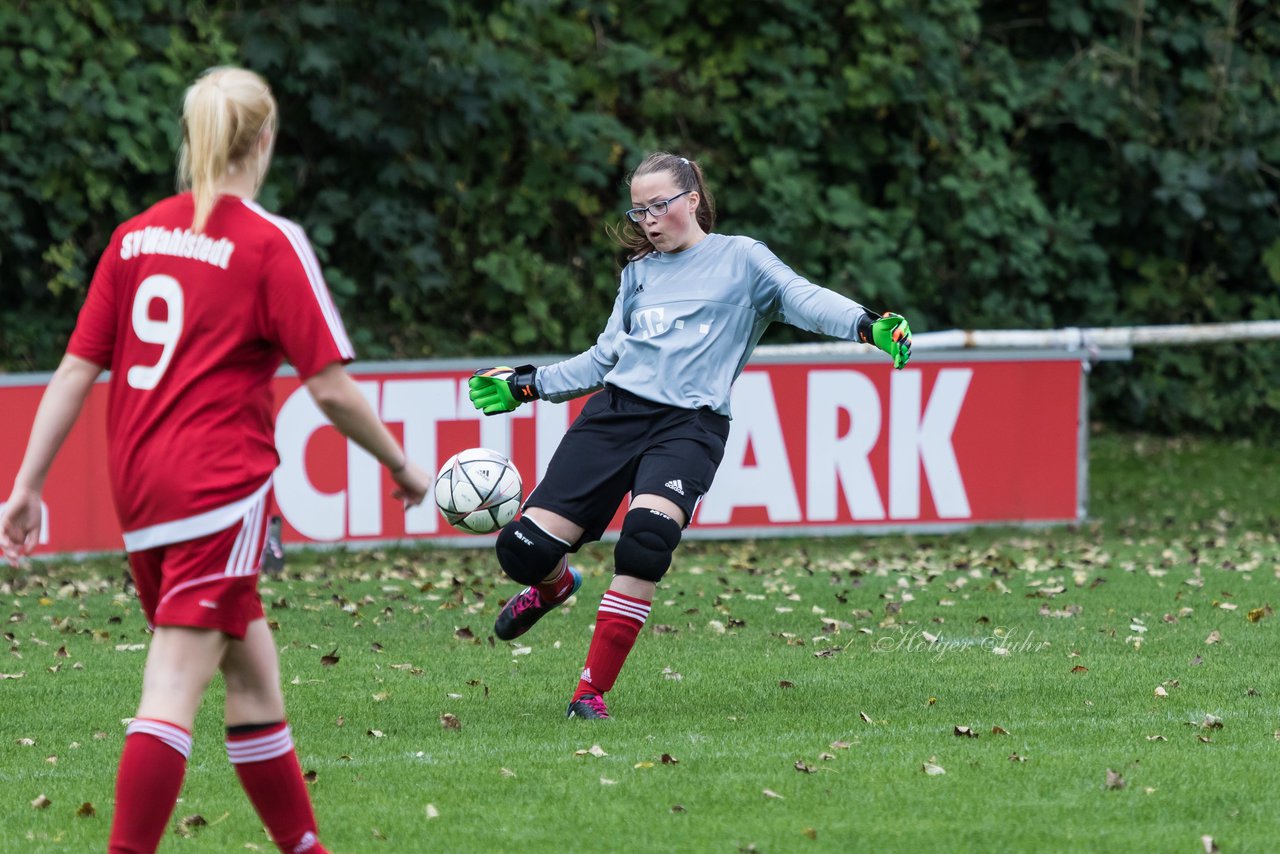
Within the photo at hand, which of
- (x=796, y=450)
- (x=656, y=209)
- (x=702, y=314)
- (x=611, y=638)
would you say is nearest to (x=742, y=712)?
(x=611, y=638)

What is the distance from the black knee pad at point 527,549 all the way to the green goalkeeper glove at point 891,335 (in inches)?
51.6

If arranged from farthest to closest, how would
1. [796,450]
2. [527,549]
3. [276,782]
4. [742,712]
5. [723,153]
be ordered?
1. [723,153]
2. [796,450]
3. [742,712]
4. [527,549]
5. [276,782]

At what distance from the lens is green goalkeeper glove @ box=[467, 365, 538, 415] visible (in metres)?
6.91

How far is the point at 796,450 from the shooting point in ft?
42.2

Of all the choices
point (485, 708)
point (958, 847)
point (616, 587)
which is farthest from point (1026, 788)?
point (485, 708)

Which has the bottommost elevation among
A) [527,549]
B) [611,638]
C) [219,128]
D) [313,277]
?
[611,638]

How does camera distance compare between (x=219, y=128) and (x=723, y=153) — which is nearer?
(x=219, y=128)

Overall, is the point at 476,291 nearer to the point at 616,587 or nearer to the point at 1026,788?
the point at 616,587

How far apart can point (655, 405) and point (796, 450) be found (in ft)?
21.3

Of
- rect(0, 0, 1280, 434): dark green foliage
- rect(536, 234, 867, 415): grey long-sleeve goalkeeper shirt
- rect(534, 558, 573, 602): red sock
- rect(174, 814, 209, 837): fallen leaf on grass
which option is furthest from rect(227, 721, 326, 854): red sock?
rect(0, 0, 1280, 434): dark green foliage

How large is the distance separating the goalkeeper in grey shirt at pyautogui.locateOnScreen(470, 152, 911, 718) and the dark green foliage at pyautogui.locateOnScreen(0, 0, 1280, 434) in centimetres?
800

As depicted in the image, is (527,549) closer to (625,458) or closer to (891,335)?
(625,458)

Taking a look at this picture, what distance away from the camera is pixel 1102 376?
65.0ft

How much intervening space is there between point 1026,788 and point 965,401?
8112 mm
